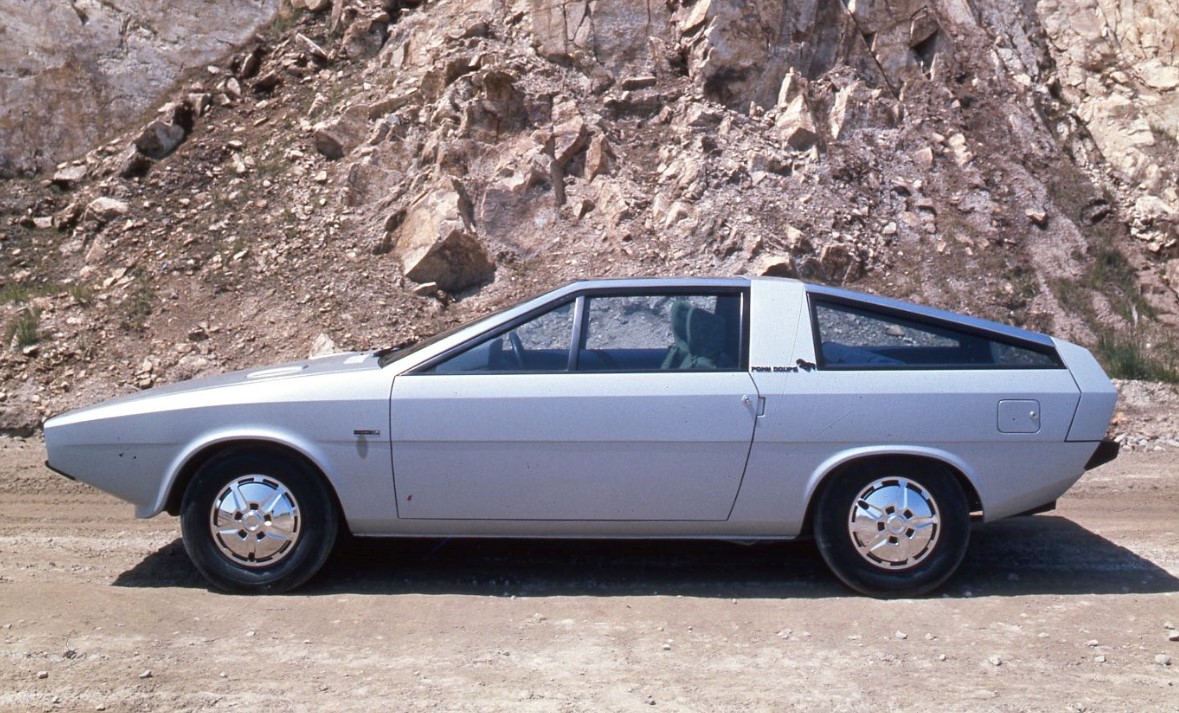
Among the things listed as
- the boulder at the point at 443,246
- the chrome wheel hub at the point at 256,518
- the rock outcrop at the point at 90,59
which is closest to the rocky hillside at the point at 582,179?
the boulder at the point at 443,246

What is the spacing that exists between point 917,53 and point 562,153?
517 cm

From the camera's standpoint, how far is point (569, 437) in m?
5.13

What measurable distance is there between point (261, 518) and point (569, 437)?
1442 millimetres

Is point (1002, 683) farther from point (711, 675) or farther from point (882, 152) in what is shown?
point (882, 152)

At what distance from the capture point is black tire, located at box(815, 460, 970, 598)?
5.21 m

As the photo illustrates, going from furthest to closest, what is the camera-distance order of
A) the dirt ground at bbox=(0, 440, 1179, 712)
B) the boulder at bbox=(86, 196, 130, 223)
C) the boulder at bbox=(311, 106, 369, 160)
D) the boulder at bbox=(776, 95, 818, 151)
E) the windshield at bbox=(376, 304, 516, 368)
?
the boulder at bbox=(776, 95, 818, 151) → the boulder at bbox=(311, 106, 369, 160) → the boulder at bbox=(86, 196, 130, 223) → the windshield at bbox=(376, 304, 516, 368) → the dirt ground at bbox=(0, 440, 1179, 712)

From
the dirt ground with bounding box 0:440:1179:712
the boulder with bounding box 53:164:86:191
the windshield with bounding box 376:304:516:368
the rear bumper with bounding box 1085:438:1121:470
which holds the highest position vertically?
the boulder with bounding box 53:164:86:191

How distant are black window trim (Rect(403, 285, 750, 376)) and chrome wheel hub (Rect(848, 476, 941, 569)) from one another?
82 centimetres

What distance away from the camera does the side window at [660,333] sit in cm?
529

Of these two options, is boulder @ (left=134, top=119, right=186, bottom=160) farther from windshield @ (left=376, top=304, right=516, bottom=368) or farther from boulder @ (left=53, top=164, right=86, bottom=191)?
windshield @ (left=376, top=304, right=516, bottom=368)

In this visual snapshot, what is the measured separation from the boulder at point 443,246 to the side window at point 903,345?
6635mm

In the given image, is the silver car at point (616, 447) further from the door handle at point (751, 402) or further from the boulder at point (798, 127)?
the boulder at point (798, 127)

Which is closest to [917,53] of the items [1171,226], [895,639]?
[1171,226]

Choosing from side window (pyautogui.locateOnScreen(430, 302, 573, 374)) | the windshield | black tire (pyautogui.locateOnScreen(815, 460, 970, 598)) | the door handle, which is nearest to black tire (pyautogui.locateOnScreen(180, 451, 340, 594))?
the windshield
